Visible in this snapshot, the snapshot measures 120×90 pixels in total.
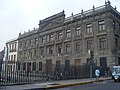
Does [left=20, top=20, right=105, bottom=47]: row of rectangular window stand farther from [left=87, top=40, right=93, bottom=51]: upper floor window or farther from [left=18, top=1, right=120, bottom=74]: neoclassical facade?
[left=87, top=40, right=93, bottom=51]: upper floor window

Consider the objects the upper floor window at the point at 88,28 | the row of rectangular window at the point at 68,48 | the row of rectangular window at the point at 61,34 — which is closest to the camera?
the row of rectangular window at the point at 68,48

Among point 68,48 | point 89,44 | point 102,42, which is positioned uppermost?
point 102,42

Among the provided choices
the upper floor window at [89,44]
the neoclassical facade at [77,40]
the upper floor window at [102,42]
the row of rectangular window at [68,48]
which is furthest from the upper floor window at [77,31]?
the upper floor window at [102,42]

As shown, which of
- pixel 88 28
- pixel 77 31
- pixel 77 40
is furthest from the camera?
pixel 77 31

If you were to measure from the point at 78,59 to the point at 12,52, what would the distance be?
105 feet

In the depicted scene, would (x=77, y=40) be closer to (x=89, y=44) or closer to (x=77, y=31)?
(x=77, y=31)

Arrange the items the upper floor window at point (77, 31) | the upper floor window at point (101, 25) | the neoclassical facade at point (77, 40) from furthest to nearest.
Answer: the upper floor window at point (77, 31) → the upper floor window at point (101, 25) → the neoclassical facade at point (77, 40)

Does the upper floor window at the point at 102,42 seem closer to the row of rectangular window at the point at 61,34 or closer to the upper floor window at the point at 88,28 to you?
the row of rectangular window at the point at 61,34

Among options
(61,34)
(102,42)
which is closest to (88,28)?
(102,42)

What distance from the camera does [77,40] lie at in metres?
38.1

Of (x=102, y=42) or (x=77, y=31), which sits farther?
(x=77, y=31)

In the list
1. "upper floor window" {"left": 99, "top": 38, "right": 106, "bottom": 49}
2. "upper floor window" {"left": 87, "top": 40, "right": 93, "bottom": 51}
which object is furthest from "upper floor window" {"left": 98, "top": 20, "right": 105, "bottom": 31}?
"upper floor window" {"left": 87, "top": 40, "right": 93, "bottom": 51}

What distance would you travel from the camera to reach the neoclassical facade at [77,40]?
3291 cm

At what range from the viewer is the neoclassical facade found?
1296 inches
